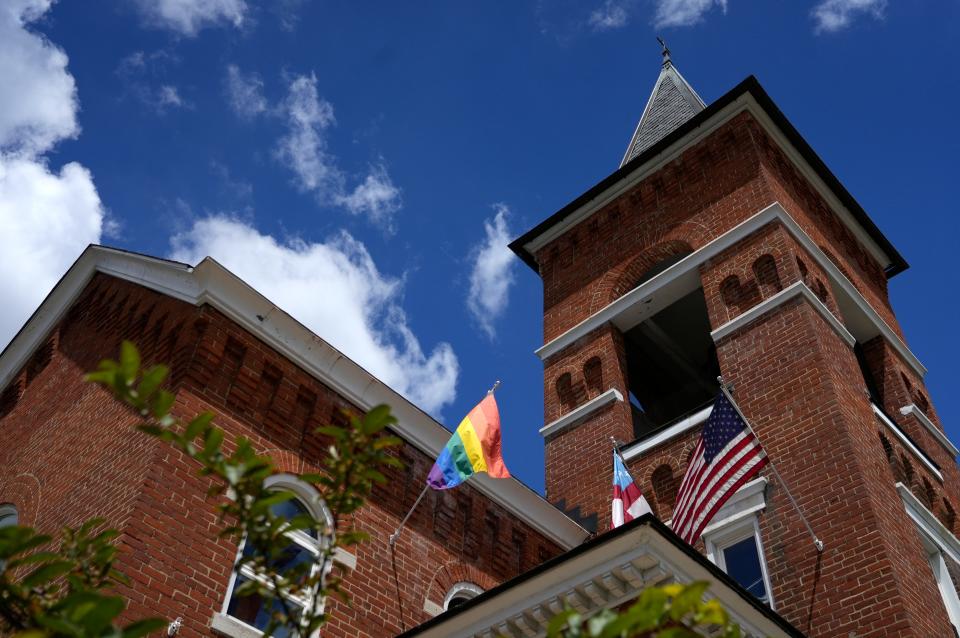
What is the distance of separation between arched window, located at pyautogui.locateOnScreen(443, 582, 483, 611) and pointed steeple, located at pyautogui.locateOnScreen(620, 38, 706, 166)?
13.5 metres

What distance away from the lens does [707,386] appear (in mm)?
21797

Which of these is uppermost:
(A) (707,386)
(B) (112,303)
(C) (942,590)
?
(A) (707,386)

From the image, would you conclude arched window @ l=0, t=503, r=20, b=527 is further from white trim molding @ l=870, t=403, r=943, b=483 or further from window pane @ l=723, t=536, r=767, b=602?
white trim molding @ l=870, t=403, r=943, b=483

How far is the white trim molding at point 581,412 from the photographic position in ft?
59.5

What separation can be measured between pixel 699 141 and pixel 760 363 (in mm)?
6823

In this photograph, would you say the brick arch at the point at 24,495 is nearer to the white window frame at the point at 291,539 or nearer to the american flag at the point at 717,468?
the white window frame at the point at 291,539

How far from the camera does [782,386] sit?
49.5 ft

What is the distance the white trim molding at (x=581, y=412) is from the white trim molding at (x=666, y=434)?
1.28 metres

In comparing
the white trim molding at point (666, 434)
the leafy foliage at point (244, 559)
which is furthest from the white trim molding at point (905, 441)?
the leafy foliage at point (244, 559)

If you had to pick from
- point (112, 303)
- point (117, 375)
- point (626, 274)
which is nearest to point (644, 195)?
point (626, 274)

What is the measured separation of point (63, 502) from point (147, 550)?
2342mm

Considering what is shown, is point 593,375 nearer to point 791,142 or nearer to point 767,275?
point 767,275

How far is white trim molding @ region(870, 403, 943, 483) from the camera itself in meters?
15.8

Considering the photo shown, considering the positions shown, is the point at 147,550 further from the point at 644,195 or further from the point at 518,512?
the point at 644,195
